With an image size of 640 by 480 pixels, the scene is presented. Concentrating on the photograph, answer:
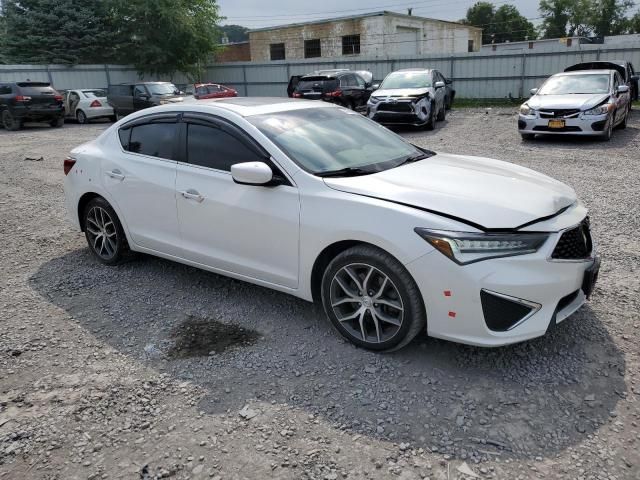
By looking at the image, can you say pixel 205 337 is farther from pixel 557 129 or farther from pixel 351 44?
pixel 351 44

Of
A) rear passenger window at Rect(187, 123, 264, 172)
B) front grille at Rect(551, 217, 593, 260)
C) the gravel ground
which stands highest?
rear passenger window at Rect(187, 123, 264, 172)

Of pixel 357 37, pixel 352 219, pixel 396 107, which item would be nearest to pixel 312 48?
pixel 357 37

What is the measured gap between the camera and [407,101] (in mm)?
14570

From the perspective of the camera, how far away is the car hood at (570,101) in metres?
11.6

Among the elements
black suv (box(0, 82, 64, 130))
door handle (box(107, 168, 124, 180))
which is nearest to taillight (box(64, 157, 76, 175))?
door handle (box(107, 168, 124, 180))

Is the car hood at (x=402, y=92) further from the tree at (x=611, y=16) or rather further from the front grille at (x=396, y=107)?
the tree at (x=611, y=16)

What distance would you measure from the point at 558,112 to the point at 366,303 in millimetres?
10103

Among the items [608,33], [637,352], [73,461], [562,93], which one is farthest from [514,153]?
[608,33]

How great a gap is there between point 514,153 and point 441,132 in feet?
13.4

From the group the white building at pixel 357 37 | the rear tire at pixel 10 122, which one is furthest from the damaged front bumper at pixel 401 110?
the white building at pixel 357 37

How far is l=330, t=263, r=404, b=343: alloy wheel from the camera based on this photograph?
339 cm

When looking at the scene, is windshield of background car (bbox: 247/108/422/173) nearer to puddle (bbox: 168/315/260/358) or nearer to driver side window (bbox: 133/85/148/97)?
puddle (bbox: 168/315/260/358)

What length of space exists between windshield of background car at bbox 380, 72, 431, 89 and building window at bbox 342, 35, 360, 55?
930 inches

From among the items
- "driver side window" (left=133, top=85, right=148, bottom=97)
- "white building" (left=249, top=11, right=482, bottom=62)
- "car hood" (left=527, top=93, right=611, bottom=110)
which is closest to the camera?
"car hood" (left=527, top=93, right=611, bottom=110)
